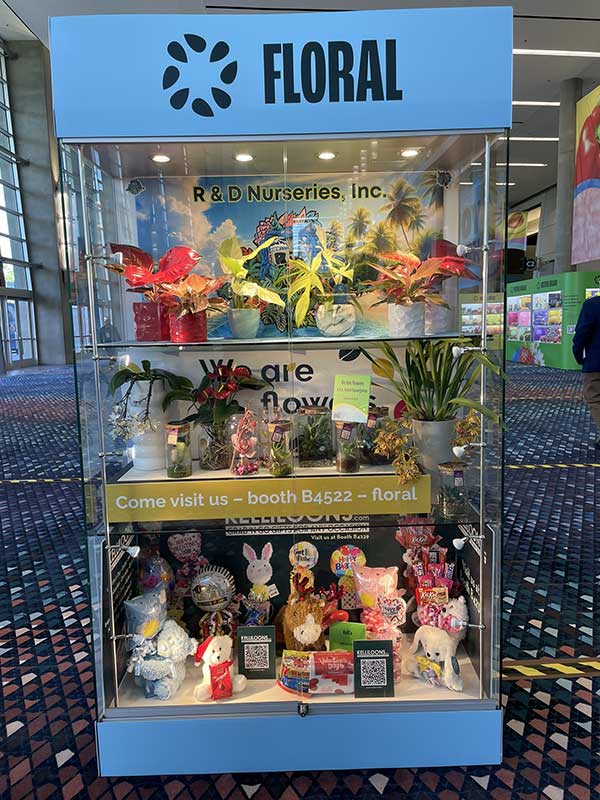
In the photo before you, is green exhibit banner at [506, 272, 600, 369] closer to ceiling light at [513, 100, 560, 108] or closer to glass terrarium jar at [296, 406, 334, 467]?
ceiling light at [513, 100, 560, 108]

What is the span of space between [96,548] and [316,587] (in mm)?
807

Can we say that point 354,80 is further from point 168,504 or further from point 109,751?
point 109,751

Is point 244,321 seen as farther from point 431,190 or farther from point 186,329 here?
point 431,190

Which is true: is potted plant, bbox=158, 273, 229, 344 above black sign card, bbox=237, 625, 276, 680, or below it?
above

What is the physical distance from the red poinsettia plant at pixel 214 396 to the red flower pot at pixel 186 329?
23cm

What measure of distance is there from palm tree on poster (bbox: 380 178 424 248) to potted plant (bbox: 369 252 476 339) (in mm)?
203

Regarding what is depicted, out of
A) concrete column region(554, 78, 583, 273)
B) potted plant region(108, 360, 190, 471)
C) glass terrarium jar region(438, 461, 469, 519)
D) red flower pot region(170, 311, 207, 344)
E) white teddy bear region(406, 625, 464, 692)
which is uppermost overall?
concrete column region(554, 78, 583, 273)

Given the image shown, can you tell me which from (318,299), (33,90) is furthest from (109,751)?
(33,90)

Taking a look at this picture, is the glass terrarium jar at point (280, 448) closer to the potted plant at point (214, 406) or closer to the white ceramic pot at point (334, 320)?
the potted plant at point (214, 406)

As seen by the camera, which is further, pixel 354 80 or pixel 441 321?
pixel 441 321

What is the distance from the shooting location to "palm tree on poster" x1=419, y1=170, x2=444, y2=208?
1.84m

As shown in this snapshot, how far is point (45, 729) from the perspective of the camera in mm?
1912

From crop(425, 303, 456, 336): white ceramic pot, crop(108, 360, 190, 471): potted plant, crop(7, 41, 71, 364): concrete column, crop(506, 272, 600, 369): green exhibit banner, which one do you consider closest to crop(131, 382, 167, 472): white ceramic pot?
crop(108, 360, 190, 471): potted plant

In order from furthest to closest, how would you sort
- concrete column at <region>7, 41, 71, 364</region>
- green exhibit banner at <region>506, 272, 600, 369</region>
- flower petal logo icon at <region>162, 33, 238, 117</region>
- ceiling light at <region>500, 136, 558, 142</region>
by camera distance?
ceiling light at <region>500, 136, 558, 142</region> → concrete column at <region>7, 41, 71, 364</region> → green exhibit banner at <region>506, 272, 600, 369</region> → flower petal logo icon at <region>162, 33, 238, 117</region>
